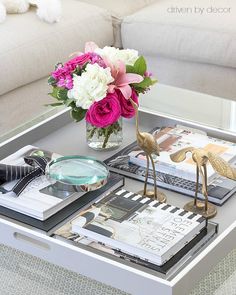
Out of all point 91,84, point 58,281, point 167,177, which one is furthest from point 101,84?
point 58,281

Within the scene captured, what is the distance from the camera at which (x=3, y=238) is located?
1.50 metres

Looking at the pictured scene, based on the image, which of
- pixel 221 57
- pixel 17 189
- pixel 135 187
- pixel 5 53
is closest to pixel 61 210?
pixel 17 189

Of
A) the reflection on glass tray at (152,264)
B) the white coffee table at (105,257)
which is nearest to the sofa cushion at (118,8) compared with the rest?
the white coffee table at (105,257)

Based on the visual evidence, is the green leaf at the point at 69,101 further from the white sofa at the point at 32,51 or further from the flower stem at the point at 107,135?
the white sofa at the point at 32,51

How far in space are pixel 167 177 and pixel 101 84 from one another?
0.28m

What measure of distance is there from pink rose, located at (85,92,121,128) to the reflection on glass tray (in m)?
0.32

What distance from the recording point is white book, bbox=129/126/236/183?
5.59ft

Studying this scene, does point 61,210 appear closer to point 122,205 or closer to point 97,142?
point 122,205

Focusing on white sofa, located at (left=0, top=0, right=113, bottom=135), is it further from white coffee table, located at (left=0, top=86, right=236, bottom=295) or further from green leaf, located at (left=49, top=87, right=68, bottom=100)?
green leaf, located at (left=49, top=87, right=68, bottom=100)

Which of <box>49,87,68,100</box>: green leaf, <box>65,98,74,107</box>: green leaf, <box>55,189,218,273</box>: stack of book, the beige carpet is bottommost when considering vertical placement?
the beige carpet

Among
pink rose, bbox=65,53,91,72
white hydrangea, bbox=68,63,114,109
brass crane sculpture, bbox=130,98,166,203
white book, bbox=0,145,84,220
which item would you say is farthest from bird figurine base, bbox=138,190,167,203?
pink rose, bbox=65,53,91,72

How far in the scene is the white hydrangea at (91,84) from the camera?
1.69m

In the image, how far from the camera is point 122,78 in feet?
5.73

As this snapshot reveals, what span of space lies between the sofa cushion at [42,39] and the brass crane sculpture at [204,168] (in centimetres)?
109
